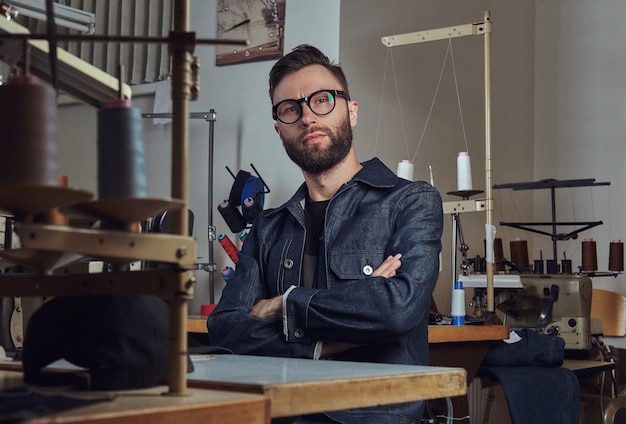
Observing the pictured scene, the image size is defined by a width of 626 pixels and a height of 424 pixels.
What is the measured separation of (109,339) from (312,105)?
56.1 inches

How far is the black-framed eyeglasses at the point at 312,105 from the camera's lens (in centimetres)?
227

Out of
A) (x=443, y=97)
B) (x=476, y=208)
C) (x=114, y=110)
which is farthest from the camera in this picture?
(x=443, y=97)

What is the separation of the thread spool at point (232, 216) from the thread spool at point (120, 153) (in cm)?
348

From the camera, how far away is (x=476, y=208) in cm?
351

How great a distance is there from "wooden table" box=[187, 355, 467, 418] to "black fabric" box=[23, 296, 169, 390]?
75 millimetres

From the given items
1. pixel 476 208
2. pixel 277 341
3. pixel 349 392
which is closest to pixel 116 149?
pixel 349 392

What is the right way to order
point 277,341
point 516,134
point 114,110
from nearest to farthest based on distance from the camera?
point 114,110
point 277,341
point 516,134

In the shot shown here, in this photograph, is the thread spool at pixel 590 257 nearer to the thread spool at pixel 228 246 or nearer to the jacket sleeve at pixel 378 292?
the thread spool at pixel 228 246

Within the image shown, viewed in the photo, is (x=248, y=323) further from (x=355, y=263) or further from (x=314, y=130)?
(x=314, y=130)

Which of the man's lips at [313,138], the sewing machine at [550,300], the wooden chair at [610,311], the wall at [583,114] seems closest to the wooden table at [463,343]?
the sewing machine at [550,300]

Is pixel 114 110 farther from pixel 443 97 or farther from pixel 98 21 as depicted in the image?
pixel 98 21

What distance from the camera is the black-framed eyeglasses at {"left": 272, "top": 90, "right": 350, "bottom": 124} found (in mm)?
2271

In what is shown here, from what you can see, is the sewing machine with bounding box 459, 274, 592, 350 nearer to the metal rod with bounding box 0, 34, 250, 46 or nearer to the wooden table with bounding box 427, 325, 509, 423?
the wooden table with bounding box 427, 325, 509, 423

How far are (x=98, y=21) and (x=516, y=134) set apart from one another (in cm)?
282
